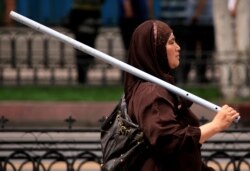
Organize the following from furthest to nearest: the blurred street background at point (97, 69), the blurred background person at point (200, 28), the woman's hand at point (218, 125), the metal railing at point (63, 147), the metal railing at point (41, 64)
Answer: the blurred background person at point (200, 28), the metal railing at point (41, 64), the blurred street background at point (97, 69), the metal railing at point (63, 147), the woman's hand at point (218, 125)

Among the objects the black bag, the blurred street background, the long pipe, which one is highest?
the long pipe

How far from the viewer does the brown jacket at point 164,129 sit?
5.01 m

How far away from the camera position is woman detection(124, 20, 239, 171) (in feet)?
16.5

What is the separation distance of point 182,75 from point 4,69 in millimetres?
2274

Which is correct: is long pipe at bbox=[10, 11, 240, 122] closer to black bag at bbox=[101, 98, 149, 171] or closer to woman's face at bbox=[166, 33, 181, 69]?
woman's face at bbox=[166, 33, 181, 69]

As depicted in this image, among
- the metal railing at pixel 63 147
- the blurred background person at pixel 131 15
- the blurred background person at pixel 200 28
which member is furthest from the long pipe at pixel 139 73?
the blurred background person at pixel 131 15

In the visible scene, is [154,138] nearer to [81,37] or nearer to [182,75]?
[182,75]

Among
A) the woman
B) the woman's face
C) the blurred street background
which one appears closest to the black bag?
the woman

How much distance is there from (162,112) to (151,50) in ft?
0.96

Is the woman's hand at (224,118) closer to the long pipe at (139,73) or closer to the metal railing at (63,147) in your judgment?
the long pipe at (139,73)

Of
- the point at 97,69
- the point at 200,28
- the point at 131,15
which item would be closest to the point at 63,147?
the point at 97,69

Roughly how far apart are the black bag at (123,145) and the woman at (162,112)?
0.04m

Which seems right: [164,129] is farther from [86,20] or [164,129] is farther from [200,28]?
[200,28]

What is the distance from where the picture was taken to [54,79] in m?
14.4
